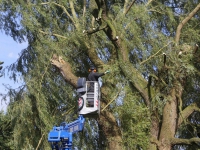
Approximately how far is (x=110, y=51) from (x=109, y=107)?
1.73m

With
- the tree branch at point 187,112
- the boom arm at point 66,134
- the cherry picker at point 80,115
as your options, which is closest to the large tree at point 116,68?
the tree branch at point 187,112

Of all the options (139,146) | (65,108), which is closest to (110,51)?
(65,108)

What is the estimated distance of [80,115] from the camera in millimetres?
5641

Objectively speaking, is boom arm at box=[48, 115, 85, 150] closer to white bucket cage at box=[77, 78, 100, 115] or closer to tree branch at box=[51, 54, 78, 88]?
white bucket cage at box=[77, 78, 100, 115]

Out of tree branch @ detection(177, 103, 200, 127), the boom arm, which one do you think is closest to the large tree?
tree branch @ detection(177, 103, 200, 127)

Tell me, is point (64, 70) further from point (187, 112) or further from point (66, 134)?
point (66, 134)

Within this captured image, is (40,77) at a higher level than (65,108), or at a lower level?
higher

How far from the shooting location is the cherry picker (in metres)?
5.43

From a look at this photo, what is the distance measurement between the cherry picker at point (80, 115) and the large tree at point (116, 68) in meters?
1.74

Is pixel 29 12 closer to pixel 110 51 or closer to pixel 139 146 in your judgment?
pixel 110 51

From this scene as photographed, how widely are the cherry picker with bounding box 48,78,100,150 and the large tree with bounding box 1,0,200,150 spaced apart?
1738mm

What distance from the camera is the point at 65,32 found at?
30.5 feet

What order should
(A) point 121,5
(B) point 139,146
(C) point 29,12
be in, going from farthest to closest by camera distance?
(A) point 121,5
(C) point 29,12
(B) point 139,146

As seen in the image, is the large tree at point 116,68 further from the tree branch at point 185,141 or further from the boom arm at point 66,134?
the boom arm at point 66,134
